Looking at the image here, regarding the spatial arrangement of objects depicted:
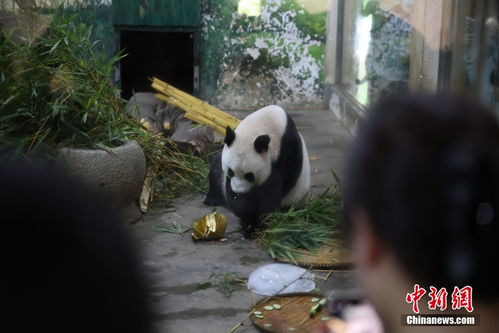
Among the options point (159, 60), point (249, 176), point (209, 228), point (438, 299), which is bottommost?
point (209, 228)

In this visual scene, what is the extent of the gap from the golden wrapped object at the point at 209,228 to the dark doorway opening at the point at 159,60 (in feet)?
21.1

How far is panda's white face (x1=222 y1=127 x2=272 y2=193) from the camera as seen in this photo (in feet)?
18.9

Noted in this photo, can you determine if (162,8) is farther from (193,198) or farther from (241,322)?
(241,322)

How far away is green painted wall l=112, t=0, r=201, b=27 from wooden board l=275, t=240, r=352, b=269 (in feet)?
18.9

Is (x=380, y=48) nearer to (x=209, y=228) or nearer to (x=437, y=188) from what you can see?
(x=209, y=228)

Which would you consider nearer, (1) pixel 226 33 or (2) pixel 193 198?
(2) pixel 193 198

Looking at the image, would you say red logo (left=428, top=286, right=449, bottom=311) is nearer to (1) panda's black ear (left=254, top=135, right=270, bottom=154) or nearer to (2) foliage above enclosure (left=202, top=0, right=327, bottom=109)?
(1) panda's black ear (left=254, top=135, right=270, bottom=154)

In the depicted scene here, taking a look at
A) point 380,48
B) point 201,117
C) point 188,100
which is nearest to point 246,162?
point 201,117

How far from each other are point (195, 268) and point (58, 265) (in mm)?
4237

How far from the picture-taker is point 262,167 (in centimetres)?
579

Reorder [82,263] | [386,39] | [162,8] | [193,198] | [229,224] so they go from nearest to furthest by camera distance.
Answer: [82,263]
[229,224]
[193,198]
[386,39]
[162,8]

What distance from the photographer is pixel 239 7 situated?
10594 mm

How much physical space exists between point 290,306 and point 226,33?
6668 mm

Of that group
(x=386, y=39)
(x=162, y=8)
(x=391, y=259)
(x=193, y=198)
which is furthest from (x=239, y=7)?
(x=391, y=259)
